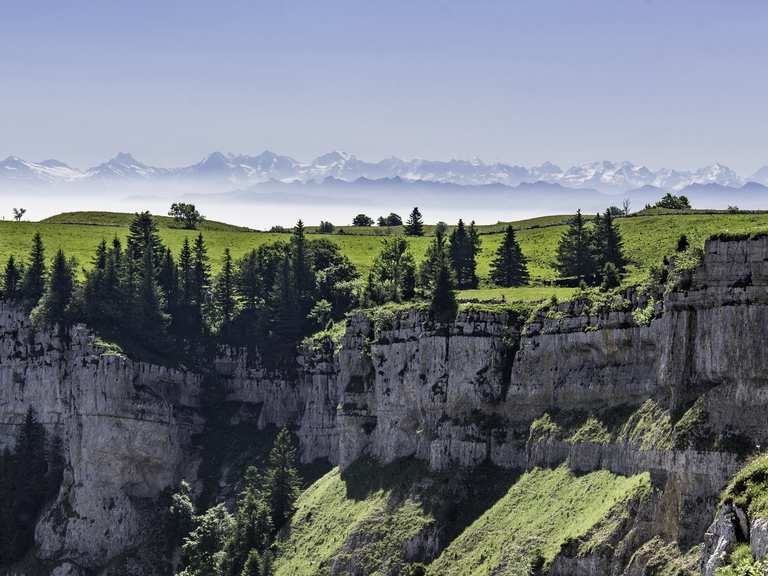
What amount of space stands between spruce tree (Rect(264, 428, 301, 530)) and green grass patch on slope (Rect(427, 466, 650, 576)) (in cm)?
3014

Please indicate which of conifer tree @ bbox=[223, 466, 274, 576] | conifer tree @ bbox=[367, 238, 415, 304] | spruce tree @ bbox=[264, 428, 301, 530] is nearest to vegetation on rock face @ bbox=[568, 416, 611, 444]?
conifer tree @ bbox=[223, 466, 274, 576]

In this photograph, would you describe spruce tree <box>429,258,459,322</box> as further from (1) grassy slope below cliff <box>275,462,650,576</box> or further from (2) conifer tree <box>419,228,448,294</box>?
(1) grassy slope below cliff <box>275,462,650,576</box>

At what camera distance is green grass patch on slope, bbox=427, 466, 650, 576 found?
122312mm

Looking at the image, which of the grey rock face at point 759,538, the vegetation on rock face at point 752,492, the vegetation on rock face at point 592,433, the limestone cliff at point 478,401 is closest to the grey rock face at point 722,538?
the vegetation on rock face at point 752,492

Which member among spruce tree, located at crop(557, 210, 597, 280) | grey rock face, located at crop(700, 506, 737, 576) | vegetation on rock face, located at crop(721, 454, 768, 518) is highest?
spruce tree, located at crop(557, 210, 597, 280)

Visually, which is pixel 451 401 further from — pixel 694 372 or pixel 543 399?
pixel 694 372

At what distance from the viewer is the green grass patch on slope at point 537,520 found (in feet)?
401

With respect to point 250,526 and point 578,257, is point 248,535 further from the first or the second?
point 578,257

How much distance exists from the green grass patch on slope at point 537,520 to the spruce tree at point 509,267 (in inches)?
2198

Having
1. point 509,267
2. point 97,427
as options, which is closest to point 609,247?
point 509,267

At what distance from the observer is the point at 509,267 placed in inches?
7662

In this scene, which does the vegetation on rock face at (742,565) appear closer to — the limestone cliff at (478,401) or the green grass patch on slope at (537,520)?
the limestone cliff at (478,401)

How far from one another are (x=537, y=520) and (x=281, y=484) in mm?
44253

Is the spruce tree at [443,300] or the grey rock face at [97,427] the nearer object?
the spruce tree at [443,300]
